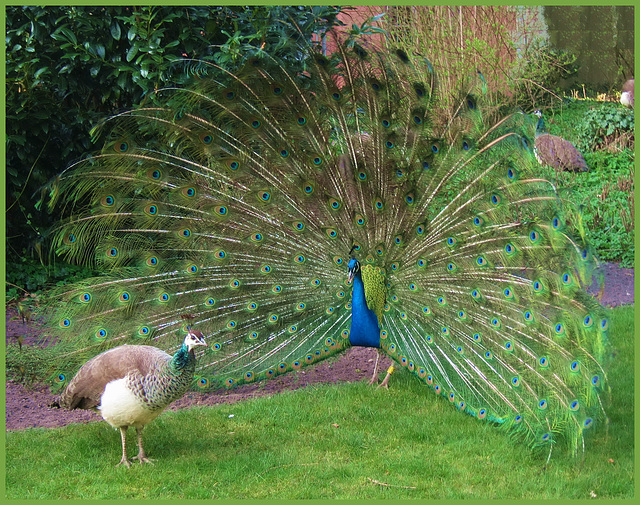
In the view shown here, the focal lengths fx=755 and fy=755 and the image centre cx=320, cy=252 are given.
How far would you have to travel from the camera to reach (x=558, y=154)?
457 inches

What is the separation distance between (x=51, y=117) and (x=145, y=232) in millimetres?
2988

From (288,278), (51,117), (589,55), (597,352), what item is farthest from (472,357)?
(589,55)

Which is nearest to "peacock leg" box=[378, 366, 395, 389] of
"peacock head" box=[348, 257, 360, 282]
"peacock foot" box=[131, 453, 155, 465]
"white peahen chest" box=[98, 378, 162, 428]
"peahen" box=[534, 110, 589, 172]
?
"peacock head" box=[348, 257, 360, 282]

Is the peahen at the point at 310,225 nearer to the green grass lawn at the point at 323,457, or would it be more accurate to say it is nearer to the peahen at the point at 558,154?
the green grass lawn at the point at 323,457

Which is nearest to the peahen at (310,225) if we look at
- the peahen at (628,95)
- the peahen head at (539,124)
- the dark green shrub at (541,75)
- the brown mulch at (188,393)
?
the brown mulch at (188,393)

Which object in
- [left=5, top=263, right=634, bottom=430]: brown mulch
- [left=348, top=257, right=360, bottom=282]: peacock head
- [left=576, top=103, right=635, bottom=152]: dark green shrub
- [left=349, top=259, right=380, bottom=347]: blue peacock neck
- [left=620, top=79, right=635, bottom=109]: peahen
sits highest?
[left=620, top=79, right=635, bottom=109]: peahen

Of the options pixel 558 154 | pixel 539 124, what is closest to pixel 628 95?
pixel 539 124

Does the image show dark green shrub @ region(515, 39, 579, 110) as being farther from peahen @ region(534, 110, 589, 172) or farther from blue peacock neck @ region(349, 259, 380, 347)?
blue peacock neck @ region(349, 259, 380, 347)

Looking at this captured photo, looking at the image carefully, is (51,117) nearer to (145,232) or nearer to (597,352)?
(145,232)

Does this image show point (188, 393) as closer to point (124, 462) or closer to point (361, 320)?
point (124, 462)

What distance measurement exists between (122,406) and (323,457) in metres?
1.47

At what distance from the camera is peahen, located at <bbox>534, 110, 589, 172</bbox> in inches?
444

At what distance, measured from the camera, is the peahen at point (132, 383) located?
4.74 metres

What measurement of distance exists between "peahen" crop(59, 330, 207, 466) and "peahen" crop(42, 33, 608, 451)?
0.64 metres
